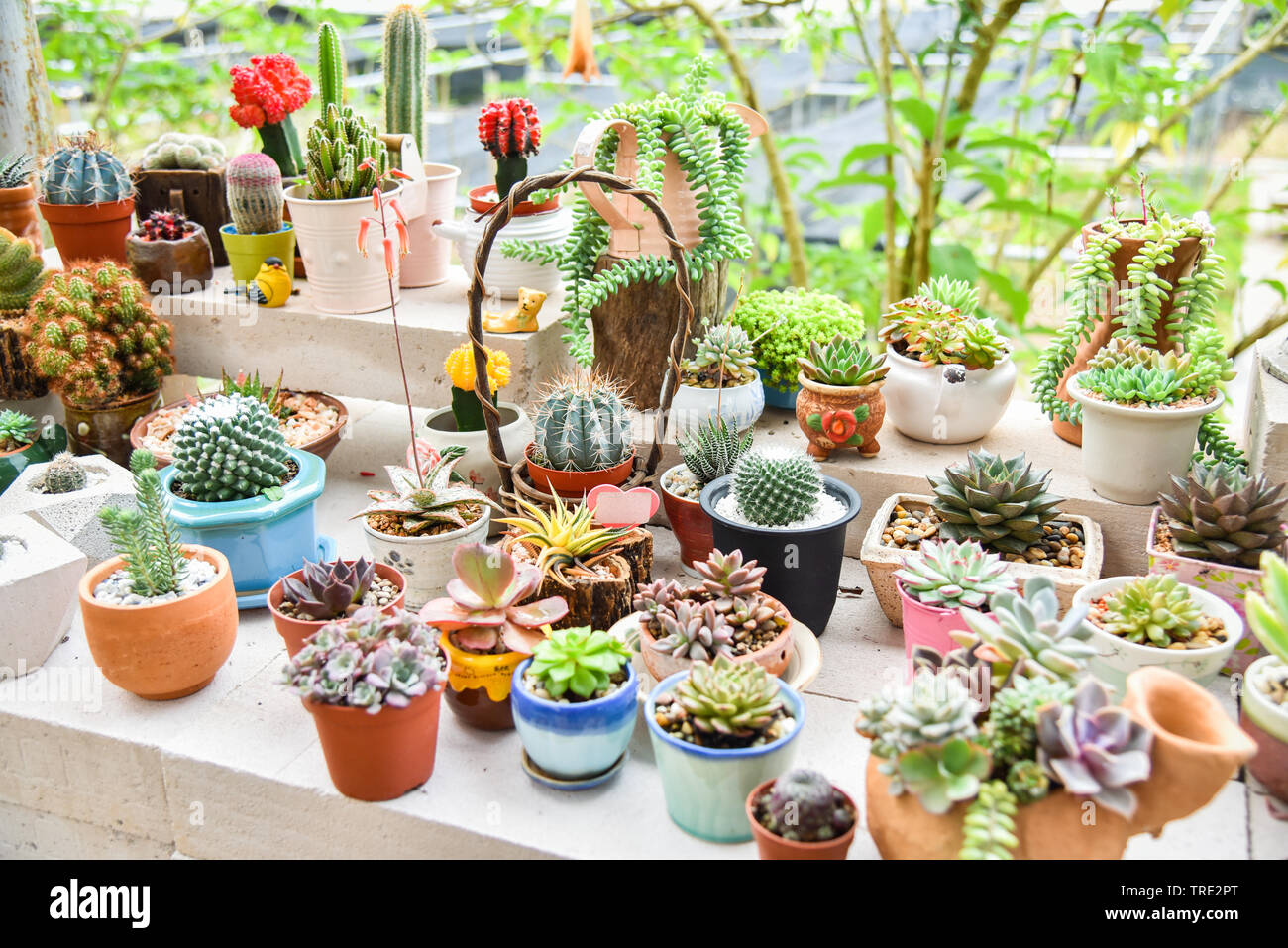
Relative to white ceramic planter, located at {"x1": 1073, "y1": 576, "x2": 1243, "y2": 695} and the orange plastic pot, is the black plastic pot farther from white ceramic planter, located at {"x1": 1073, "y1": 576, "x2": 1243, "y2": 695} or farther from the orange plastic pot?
the orange plastic pot

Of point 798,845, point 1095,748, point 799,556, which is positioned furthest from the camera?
point 799,556

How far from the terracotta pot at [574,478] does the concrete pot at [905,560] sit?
1.86 ft

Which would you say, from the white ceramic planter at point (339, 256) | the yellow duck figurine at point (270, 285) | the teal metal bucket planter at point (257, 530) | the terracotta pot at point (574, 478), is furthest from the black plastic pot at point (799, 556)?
the yellow duck figurine at point (270, 285)

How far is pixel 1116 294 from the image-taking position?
7.91 ft

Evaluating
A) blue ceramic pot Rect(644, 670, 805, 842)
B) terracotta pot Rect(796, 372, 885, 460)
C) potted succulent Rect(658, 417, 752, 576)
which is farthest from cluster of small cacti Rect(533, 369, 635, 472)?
blue ceramic pot Rect(644, 670, 805, 842)

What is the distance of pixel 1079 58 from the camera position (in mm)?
3354

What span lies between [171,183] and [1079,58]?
9.52ft

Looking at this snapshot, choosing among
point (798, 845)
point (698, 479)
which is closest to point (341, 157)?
point (698, 479)

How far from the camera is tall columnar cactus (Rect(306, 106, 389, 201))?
261cm

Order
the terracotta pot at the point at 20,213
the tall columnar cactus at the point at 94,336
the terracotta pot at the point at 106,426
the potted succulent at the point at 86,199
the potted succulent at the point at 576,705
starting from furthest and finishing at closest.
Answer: the terracotta pot at the point at 20,213, the potted succulent at the point at 86,199, the terracotta pot at the point at 106,426, the tall columnar cactus at the point at 94,336, the potted succulent at the point at 576,705

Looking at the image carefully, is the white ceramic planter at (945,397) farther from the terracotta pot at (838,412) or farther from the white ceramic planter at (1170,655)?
the white ceramic planter at (1170,655)

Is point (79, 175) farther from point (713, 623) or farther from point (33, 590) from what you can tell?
point (713, 623)

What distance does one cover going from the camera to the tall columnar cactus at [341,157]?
2.61m

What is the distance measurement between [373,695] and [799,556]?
0.88 metres
